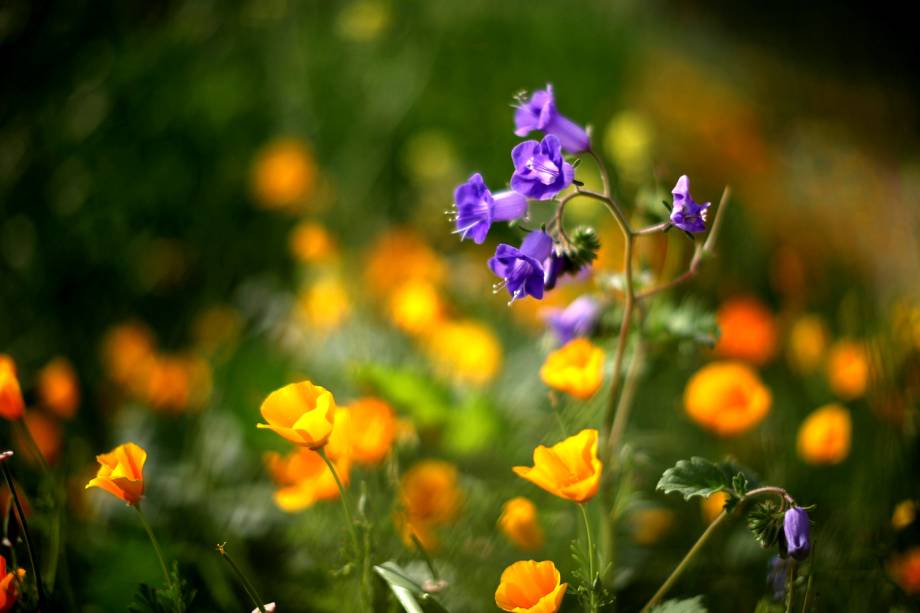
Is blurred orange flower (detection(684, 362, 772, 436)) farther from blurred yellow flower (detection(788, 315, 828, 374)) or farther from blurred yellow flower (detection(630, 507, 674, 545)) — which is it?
blurred yellow flower (detection(788, 315, 828, 374))

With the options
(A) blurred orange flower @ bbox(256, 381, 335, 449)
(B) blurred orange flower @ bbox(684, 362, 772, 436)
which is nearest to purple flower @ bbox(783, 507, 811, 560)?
(B) blurred orange flower @ bbox(684, 362, 772, 436)

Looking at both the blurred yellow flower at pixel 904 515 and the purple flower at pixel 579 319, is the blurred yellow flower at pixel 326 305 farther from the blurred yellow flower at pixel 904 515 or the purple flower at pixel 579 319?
the blurred yellow flower at pixel 904 515

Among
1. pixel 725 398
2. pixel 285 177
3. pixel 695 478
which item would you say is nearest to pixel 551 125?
pixel 695 478

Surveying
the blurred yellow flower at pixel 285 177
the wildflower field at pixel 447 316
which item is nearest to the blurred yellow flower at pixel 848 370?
the wildflower field at pixel 447 316

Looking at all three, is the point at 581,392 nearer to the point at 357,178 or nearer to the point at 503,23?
the point at 357,178

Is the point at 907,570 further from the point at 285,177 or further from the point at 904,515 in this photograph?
the point at 285,177

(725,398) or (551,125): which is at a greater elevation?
(551,125)
